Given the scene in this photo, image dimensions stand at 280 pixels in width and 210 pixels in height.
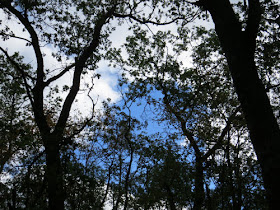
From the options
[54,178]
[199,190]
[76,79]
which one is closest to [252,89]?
[54,178]

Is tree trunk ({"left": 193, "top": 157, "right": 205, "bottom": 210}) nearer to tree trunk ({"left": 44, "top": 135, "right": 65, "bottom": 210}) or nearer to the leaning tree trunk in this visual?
tree trunk ({"left": 44, "top": 135, "right": 65, "bottom": 210})

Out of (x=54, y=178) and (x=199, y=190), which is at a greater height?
(x=199, y=190)

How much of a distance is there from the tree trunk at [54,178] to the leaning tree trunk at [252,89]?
5204 mm

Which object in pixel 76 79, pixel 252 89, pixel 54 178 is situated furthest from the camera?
pixel 76 79

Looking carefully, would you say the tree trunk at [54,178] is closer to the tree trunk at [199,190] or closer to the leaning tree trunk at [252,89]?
the leaning tree trunk at [252,89]

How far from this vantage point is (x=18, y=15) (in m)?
8.83

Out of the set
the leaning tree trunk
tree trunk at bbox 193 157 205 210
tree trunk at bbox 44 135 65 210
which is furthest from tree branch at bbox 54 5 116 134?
tree trunk at bbox 193 157 205 210

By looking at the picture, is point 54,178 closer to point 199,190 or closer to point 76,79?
point 76,79

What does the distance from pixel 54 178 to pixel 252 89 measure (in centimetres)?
548

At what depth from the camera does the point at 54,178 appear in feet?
19.9

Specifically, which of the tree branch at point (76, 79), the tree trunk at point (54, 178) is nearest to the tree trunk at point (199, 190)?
the tree trunk at point (54, 178)

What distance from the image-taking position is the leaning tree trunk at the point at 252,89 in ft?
8.96

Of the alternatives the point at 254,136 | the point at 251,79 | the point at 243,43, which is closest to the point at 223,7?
the point at 243,43

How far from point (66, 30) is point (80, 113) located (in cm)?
590
